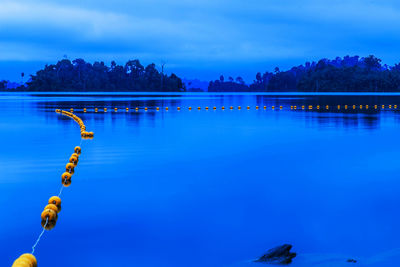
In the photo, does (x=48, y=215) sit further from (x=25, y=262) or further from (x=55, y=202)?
(x=25, y=262)

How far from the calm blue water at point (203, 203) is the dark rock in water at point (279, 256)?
16 cm

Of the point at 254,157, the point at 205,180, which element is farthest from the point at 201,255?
the point at 254,157

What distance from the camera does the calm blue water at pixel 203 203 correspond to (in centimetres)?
858

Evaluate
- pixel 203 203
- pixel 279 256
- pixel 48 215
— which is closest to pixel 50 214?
pixel 48 215

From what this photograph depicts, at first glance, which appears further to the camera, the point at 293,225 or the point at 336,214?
the point at 336,214

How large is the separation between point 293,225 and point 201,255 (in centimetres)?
231

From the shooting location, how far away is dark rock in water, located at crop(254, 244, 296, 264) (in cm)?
814

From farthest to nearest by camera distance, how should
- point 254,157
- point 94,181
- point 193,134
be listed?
point 193,134 → point 254,157 → point 94,181

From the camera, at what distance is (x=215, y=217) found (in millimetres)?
10438

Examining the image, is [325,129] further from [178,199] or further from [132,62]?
[132,62]

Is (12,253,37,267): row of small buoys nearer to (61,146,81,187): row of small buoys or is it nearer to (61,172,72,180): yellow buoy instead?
(61,146,81,187): row of small buoys

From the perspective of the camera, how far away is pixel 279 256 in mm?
8273

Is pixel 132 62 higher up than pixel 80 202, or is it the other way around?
pixel 132 62

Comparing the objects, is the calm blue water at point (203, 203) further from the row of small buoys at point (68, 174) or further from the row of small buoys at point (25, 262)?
the row of small buoys at point (25, 262)
